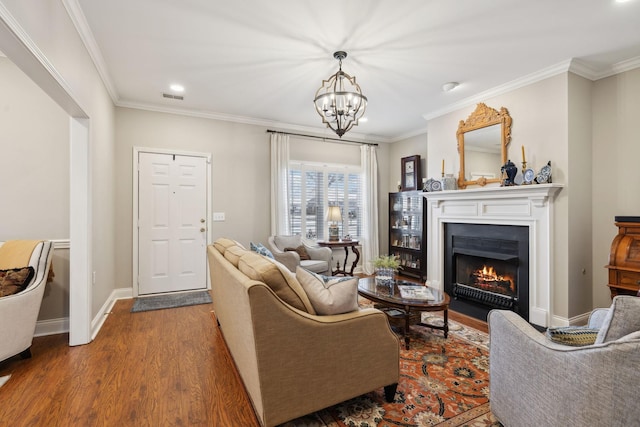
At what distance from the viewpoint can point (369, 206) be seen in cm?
590

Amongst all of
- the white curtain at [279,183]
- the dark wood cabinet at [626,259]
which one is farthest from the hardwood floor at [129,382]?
the dark wood cabinet at [626,259]

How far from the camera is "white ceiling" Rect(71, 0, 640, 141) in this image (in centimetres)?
229

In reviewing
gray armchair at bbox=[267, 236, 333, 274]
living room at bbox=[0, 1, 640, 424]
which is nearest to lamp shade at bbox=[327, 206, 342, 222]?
gray armchair at bbox=[267, 236, 333, 274]

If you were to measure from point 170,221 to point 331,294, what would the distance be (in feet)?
11.5

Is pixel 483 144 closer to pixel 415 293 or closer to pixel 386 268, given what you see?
pixel 386 268

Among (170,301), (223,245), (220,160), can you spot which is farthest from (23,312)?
(220,160)

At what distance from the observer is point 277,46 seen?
2793 millimetres

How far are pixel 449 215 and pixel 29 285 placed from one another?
15.3 feet

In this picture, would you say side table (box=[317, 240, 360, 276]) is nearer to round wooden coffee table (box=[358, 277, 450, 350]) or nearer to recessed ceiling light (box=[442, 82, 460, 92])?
round wooden coffee table (box=[358, 277, 450, 350])

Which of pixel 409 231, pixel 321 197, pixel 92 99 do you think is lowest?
pixel 409 231

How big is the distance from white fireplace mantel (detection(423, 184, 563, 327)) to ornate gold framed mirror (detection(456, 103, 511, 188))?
0.25 meters

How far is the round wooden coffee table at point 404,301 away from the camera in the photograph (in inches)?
103

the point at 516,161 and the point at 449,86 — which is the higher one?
the point at 449,86

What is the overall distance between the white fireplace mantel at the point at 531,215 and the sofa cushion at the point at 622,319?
2.25 metres
